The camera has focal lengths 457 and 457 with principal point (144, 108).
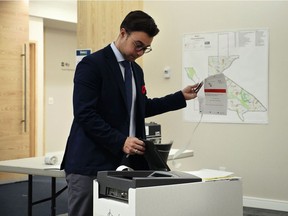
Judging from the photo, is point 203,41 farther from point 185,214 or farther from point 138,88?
point 185,214

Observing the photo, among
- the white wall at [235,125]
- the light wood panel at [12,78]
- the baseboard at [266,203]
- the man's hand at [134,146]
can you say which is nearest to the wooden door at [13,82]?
the light wood panel at [12,78]

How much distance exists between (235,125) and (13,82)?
9.92 feet

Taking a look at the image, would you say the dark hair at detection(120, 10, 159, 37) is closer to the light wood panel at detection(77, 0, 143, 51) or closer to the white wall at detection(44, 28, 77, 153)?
the light wood panel at detection(77, 0, 143, 51)

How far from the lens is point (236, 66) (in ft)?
15.9

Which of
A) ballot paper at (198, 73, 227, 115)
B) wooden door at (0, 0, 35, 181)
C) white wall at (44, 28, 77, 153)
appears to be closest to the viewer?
ballot paper at (198, 73, 227, 115)

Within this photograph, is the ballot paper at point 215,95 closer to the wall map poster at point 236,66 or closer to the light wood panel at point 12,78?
the wall map poster at point 236,66

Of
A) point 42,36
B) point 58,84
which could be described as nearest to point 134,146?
point 42,36

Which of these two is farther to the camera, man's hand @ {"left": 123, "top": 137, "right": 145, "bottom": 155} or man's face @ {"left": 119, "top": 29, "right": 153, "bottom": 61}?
man's face @ {"left": 119, "top": 29, "right": 153, "bottom": 61}

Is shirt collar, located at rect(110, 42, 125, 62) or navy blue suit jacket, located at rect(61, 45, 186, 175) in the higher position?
shirt collar, located at rect(110, 42, 125, 62)

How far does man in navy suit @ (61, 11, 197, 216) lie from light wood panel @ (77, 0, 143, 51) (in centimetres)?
323

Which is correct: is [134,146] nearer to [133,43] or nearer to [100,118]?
[100,118]

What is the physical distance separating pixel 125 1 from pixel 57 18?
8.61ft

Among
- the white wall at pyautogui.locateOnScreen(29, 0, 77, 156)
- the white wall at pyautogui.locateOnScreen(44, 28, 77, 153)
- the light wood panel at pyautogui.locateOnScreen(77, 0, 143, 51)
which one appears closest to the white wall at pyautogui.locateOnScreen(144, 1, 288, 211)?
the light wood panel at pyautogui.locateOnScreen(77, 0, 143, 51)

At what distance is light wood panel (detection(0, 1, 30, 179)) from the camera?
599cm
